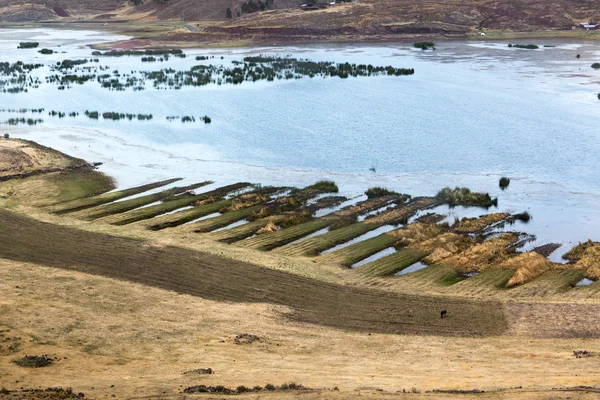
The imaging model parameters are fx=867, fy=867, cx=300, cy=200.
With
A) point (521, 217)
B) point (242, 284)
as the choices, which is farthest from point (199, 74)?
point (242, 284)

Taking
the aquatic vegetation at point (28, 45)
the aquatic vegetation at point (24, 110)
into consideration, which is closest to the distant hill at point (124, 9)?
the aquatic vegetation at point (28, 45)

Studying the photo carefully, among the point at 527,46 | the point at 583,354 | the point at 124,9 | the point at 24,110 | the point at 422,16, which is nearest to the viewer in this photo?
the point at 583,354

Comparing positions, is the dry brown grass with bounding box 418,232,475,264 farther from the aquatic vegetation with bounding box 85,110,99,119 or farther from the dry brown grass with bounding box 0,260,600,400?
the aquatic vegetation with bounding box 85,110,99,119

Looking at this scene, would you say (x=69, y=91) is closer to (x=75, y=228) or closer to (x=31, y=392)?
(x=75, y=228)

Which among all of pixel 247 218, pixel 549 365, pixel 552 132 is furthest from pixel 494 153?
pixel 549 365

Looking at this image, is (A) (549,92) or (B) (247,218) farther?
(A) (549,92)

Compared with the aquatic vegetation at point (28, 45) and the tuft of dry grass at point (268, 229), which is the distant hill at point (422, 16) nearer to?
the aquatic vegetation at point (28, 45)

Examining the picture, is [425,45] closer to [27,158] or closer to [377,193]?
[27,158]

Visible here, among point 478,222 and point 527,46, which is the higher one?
A: point 527,46
